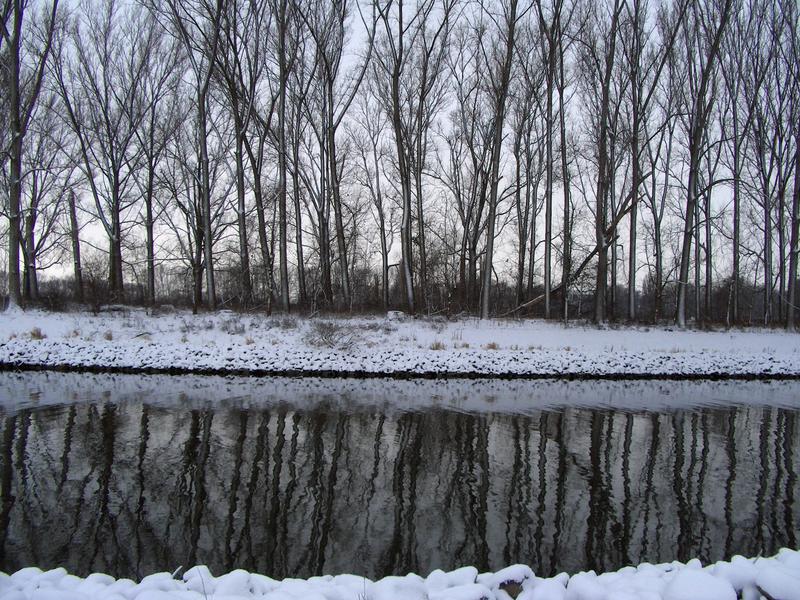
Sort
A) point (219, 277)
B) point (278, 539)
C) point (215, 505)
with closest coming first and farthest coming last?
point (278, 539)
point (215, 505)
point (219, 277)

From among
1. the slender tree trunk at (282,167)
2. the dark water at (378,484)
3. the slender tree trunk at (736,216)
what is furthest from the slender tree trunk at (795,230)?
the slender tree trunk at (282,167)

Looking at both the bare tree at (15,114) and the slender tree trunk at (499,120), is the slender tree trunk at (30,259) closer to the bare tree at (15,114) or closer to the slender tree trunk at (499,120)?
the bare tree at (15,114)

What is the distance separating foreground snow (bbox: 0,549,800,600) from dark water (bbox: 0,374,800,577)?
35.2 inches

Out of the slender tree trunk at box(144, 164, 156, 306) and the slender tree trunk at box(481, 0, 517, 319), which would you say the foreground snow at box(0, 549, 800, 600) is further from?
the slender tree trunk at box(144, 164, 156, 306)

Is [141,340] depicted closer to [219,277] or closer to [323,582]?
[323,582]

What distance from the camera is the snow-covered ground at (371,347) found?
14664 mm

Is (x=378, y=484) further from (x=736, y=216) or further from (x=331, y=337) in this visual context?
(x=736, y=216)

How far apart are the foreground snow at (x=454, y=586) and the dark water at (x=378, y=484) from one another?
893 mm

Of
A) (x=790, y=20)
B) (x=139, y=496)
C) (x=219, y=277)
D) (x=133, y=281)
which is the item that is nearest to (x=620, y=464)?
(x=139, y=496)

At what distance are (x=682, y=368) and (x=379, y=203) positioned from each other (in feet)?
76.7

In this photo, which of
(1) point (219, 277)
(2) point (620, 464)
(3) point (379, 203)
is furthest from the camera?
(1) point (219, 277)

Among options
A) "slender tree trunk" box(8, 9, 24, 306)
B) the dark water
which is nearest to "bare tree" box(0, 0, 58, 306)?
"slender tree trunk" box(8, 9, 24, 306)

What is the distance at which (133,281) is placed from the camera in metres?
35.2

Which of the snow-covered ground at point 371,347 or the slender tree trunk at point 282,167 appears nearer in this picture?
the snow-covered ground at point 371,347
